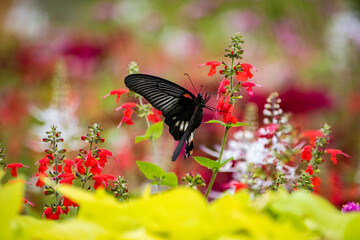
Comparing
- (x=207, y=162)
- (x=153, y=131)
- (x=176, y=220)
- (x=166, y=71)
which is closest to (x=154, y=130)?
(x=153, y=131)

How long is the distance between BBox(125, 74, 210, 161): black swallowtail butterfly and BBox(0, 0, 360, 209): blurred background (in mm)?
358

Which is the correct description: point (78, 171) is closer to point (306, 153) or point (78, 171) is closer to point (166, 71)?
point (306, 153)

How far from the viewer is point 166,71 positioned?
8.35 feet

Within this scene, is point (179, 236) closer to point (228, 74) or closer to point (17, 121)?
point (228, 74)

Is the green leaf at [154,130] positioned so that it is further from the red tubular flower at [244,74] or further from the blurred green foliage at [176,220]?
the blurred green foliage at [176,220]

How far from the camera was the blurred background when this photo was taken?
57.4 inches

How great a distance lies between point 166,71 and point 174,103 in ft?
5.81

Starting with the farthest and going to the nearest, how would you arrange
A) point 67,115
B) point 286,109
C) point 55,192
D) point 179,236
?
point 286,109
point 67,115
point 55,192
point 179,236

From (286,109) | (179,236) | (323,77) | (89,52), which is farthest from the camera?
(323,77)

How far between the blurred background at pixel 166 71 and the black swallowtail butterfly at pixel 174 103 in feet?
1.18

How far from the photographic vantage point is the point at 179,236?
379mm

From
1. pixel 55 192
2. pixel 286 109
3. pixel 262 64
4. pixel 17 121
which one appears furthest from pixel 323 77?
pixel 55 192

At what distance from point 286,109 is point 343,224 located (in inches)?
46.4

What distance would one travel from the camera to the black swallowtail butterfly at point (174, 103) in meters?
0.71
